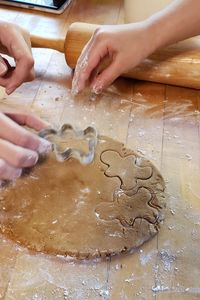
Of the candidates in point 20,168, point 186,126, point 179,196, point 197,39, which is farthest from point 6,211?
point 197,39

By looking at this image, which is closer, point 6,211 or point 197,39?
point 6,211

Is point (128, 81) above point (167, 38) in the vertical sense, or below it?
below

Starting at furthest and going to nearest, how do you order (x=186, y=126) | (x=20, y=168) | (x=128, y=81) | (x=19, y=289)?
(x=128, y=81), (x=186, y=126), (x=20, y=168), (x=19, y=289)

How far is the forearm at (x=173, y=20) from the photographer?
0.90 m

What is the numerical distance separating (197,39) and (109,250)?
57 cm

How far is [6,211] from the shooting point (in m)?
0.70

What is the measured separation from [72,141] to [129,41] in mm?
228

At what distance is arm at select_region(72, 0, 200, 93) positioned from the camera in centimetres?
86

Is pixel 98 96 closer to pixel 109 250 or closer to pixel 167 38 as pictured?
pixel 167 38

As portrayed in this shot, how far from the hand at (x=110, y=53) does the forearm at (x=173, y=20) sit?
0.6 inches

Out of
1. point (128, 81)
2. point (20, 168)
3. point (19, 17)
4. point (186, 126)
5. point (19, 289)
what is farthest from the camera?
point (19, 17)

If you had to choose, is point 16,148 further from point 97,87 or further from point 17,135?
point 97,87

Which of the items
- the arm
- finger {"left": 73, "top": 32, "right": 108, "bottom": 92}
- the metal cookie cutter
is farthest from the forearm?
the metal cookie cutter

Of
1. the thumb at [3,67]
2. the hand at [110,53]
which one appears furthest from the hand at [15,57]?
the hand at [110,53]
